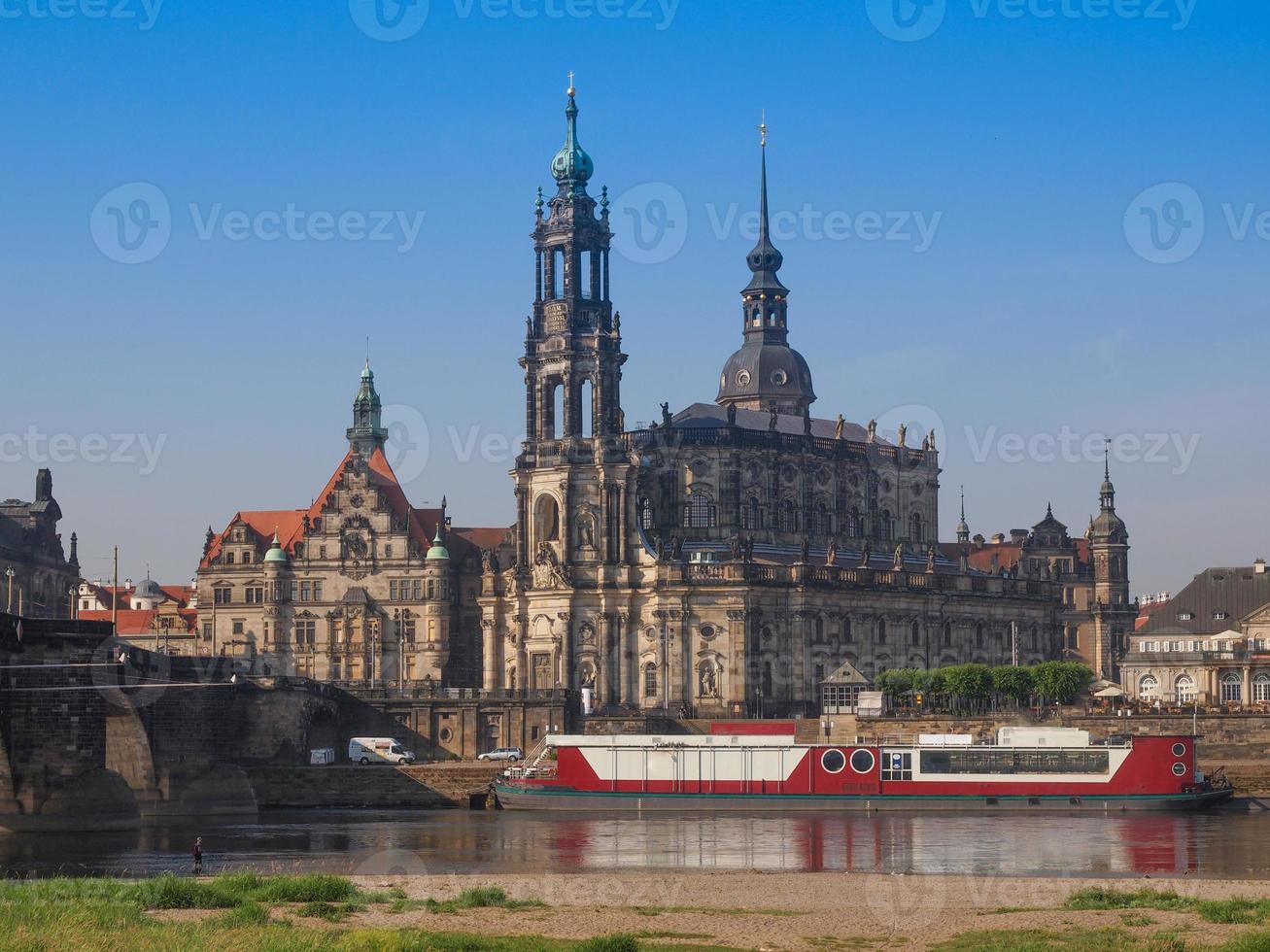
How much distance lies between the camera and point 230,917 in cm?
5019

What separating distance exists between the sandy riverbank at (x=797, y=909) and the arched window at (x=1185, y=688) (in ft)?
243

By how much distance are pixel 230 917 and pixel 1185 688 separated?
321ft

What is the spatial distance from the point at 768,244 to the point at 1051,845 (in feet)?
271

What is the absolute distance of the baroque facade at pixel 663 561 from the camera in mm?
136000

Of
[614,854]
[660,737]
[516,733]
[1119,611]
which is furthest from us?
[1119,611]

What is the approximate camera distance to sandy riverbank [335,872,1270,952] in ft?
166

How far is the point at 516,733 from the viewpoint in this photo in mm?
128625

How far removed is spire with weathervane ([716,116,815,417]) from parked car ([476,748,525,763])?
1465 inches

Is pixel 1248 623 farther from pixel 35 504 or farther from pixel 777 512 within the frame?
pixel 35 504

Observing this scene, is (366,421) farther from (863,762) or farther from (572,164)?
(863,762)

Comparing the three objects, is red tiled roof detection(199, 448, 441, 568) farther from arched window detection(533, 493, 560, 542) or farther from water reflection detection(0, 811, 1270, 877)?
water reflection detection(0, 811, 1270, 877)

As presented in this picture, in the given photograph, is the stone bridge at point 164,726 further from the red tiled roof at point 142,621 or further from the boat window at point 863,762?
the red tiled roof at point 142,621

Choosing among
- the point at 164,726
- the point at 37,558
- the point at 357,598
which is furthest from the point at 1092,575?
the point at 164,726

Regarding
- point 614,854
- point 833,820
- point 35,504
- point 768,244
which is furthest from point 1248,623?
point 35,504
